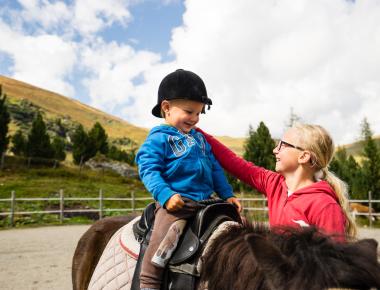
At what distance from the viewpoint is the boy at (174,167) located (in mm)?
1598

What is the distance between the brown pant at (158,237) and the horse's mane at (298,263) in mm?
340

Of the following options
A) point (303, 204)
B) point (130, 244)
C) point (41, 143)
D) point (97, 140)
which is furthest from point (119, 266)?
point (97, 140)

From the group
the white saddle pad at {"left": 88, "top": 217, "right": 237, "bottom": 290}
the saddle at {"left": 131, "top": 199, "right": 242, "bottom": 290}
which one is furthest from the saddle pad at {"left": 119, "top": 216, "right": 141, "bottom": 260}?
the saddle at {"left": 131, "top": 199, "right": 242, "bottom": 290}

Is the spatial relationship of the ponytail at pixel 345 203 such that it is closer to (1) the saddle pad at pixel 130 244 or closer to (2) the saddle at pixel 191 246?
(2) the saddle at pixel 191 246

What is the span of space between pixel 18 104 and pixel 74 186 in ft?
204

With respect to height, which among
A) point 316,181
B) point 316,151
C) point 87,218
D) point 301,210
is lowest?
point 87,218

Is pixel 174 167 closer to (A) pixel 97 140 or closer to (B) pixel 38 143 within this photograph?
(B) pixel 38 143

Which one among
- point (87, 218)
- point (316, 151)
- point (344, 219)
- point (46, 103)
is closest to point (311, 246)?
point (344, 219)

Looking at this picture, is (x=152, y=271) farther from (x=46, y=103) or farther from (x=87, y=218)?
(x=46, y=103)

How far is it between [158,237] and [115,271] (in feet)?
1.40

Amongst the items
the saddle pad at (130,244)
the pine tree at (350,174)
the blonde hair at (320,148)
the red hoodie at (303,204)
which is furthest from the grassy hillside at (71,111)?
the blonde hair at (320,148)

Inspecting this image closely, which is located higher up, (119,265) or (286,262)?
(286,262)

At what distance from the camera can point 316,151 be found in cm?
195

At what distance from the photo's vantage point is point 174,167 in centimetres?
189
